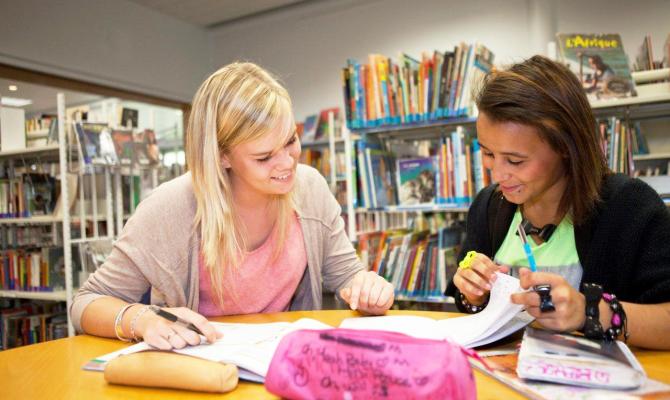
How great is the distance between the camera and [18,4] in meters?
4.17

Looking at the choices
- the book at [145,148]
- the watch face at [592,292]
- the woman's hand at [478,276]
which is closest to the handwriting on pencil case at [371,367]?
the watch face at [592,292]

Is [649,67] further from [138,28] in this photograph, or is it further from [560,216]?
[138,28]

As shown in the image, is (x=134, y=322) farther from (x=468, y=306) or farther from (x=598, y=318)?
(x=598, y=318)

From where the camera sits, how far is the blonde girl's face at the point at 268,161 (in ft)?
4.09

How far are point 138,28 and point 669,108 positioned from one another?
4891mm

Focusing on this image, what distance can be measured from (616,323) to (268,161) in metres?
0.84

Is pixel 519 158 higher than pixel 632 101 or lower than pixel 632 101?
lower

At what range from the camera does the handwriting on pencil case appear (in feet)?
1.82

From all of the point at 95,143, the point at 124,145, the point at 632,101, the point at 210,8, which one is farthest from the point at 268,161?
the point at 210,8

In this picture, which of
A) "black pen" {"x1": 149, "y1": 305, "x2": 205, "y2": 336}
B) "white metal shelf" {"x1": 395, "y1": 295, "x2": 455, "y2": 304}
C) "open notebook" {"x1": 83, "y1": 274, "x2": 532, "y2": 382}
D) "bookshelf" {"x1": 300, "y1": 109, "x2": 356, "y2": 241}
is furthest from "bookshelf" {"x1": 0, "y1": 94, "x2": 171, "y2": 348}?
"open notebook" {"x1": 83, "y1": 274, "x2": 532, "y2": 382}

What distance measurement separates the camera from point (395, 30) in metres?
5.28

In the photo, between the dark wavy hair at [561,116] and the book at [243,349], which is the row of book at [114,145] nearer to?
the book at [243,349]

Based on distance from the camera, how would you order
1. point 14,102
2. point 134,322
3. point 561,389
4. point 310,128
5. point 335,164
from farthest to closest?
point 310,128 → point 335,164 → point 14,102 → point 134,322 → point 561,389

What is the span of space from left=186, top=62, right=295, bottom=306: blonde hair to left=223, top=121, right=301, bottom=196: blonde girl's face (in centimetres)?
2
